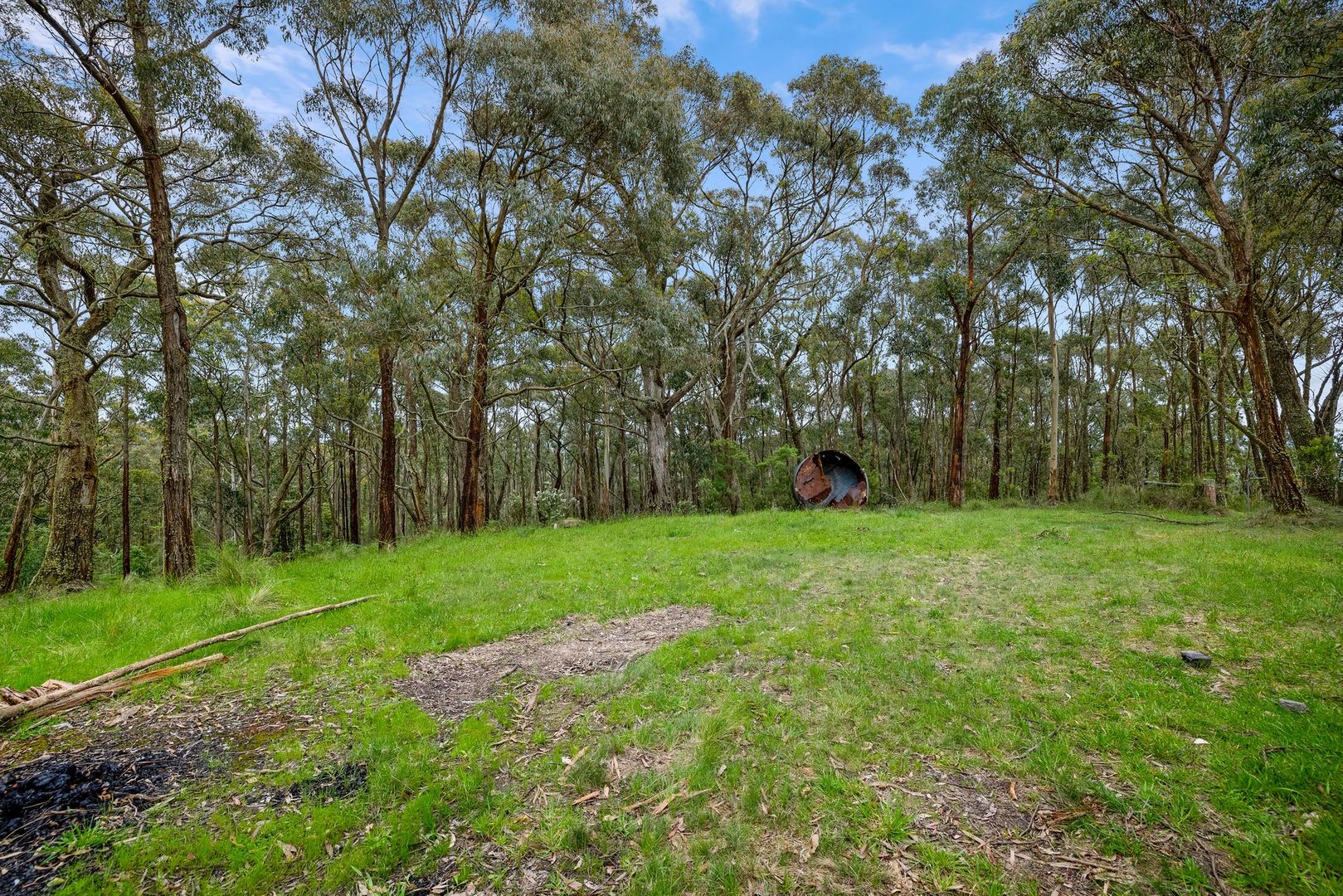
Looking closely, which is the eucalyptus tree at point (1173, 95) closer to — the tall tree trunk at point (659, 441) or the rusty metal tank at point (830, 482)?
the rusty metal tank at point (830, 482)

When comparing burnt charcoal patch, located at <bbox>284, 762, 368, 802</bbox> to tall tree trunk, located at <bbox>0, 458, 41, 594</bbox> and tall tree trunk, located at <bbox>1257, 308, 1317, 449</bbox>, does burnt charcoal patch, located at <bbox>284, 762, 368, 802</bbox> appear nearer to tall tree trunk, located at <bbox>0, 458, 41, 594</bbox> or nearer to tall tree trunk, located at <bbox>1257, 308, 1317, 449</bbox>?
tall tree trunk, located at <bbox>1257, 308, 1317, 449</bbox>

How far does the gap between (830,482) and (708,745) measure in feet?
53.8

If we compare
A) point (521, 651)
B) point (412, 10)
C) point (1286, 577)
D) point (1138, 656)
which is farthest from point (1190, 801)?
point (412, 10)

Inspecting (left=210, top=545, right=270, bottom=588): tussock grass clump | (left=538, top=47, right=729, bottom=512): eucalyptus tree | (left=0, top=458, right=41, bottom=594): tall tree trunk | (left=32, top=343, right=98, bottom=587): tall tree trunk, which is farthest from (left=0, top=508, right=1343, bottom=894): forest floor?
(left=0, top=458, right=41, bottom=594): tall tree trunk

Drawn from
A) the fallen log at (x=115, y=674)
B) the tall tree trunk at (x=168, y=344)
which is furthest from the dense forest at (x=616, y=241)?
the fallen log at (x=115, y=674)

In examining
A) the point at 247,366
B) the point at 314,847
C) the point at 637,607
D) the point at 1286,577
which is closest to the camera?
the point at 314,847

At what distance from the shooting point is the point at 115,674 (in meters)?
4.11

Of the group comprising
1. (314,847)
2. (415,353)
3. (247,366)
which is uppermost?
(247,366)

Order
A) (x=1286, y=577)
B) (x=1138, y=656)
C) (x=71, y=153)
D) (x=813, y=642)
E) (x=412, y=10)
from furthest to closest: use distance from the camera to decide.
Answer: (x=412, y=10) → (x=71, y=153) → (x=1286, y=577) → (x=813, y=642) → (x=1138, y=656)

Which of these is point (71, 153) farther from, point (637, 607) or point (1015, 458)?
point (1015, 458)

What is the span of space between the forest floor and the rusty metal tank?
462 inches

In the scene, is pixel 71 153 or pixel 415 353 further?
pixel 415 353

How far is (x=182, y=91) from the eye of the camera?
350 inches

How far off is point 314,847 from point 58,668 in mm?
3841
